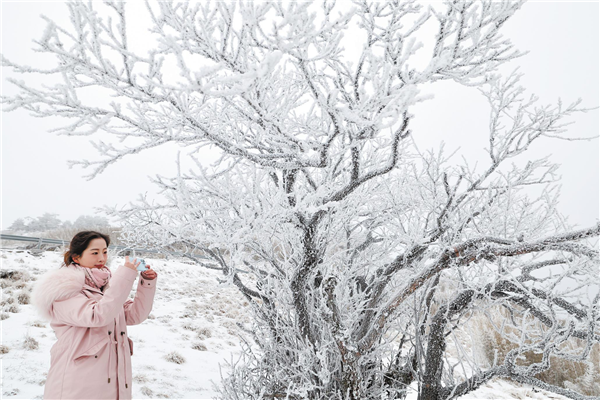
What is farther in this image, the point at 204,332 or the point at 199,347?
the point at 204,332

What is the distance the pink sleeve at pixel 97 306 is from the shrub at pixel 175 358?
15.8 feet

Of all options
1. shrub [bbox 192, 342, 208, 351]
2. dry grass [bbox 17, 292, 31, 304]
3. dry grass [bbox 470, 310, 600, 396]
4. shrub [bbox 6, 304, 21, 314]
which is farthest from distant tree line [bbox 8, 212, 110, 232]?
dry grass [bbox 470, 310, 600, 396]

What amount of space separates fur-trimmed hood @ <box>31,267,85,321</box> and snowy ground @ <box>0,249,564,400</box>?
80 centimetres

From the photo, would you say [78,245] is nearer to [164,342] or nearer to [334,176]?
[334,176]

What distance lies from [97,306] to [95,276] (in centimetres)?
37

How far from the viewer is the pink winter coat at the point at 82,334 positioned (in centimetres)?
173

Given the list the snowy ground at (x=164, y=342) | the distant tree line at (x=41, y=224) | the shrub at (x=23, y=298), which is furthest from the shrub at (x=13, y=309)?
the distant tree line at (x=41, y=224)

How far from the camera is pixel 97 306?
5.74 feet

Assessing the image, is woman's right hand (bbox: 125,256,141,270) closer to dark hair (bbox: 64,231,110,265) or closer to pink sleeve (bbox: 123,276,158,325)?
pink sleeve (bbox: 123,276,158,325)

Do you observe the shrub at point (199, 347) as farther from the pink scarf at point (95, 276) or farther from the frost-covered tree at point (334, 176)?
the pink scarf at point (95, 276)

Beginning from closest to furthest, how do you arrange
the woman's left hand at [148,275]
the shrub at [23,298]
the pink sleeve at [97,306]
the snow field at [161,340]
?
1. the pink sleeve at [97,306]
2. the woman's left hand at [148,275]
3. the snow field at [161,340]
4. the shrub at [23,298]

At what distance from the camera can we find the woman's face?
205 cm

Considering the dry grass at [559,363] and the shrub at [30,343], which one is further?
the dry grass at [559,363]

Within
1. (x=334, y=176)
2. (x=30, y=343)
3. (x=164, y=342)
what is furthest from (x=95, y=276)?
(x=164, y=342)
